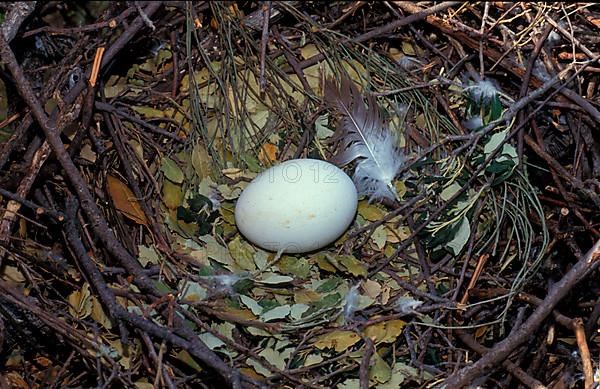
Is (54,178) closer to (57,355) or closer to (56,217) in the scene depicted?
(56,217)

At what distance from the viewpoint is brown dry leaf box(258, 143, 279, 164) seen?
179 centimetres

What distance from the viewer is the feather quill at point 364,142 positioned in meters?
1.72

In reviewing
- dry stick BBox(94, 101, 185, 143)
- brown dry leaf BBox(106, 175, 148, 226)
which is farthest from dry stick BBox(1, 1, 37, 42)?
brown dry leaf BBox(106, 175, 148, 226)

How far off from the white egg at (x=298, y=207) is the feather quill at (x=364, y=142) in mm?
87

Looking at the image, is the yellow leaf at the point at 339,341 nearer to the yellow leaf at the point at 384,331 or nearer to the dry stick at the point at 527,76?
the yellow leaf at the point at 384,331

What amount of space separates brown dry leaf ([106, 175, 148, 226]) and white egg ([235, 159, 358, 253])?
8.1 inches

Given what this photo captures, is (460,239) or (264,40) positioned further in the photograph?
(264,40)

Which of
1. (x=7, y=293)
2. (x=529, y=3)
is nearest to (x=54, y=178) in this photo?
(x=7, y=293)

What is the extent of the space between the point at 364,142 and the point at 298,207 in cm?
25

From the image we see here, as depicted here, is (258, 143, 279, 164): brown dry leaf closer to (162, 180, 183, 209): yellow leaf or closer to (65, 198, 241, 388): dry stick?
(162, 180, 183, 209): yellow leaf

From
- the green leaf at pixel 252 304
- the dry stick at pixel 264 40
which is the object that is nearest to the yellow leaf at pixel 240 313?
the green leaf at pixel 252 304

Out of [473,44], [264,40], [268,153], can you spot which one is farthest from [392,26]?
[268,153]

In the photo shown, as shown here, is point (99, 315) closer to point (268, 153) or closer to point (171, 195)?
point (171, 195)

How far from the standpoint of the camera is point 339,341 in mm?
1523
